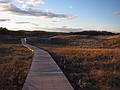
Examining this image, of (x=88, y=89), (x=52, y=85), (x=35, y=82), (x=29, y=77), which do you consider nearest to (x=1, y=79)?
(x=29, y=77)

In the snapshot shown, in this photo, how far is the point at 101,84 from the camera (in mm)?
13680

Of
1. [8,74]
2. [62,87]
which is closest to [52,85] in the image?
[62,87]

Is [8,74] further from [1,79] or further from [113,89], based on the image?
[113,89]

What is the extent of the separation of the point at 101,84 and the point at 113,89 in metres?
1.19

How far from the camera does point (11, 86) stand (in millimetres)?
13266

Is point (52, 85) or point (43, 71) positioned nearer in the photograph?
point (52, 85)

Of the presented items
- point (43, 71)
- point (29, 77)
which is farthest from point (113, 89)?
point (43, 71)

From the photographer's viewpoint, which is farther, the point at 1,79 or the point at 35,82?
the point at 1,79

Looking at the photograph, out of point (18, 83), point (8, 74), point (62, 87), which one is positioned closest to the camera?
point (62, 87)

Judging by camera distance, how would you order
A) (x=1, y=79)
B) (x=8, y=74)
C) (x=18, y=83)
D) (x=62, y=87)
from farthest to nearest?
(x=8, y=74) < (x=1, y=79) < (x=18, y=83) < (x=62, y=87)

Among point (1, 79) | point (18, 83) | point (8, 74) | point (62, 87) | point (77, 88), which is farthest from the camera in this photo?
point (8, 74)

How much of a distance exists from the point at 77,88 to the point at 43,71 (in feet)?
13.7

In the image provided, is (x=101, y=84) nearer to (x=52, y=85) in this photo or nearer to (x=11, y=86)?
(x=52, y=85)

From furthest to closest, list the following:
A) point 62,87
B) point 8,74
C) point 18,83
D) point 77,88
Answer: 1. point 8,74
2. point 18,83
3. point 77,88
4. point 62,87
